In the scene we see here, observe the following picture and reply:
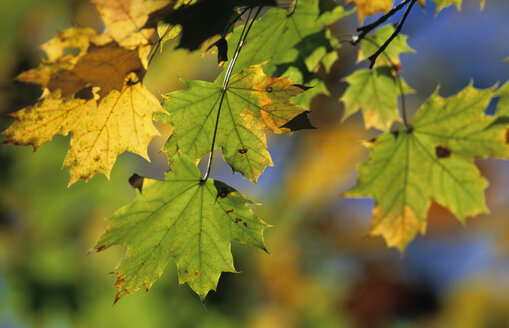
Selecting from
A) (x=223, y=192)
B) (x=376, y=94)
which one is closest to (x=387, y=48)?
(x=376, y=94)

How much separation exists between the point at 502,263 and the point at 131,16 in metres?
16.7

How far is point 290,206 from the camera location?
11125 millimetres

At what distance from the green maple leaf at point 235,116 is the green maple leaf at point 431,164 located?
53cm

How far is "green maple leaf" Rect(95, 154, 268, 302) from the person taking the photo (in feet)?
3.66

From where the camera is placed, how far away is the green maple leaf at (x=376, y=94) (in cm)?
158

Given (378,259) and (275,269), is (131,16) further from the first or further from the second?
(378,259)

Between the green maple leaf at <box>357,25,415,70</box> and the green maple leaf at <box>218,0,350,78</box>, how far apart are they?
0.26 metres

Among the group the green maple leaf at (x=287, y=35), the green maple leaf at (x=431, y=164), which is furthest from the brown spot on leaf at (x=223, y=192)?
the green maple leaf at (x=431, y=164)

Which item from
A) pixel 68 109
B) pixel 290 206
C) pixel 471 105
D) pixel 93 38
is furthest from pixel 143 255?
pixel 290 206

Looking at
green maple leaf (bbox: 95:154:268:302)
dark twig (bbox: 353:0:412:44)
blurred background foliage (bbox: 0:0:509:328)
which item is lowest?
blurred background foliage (bbox: 0:0:509:328)

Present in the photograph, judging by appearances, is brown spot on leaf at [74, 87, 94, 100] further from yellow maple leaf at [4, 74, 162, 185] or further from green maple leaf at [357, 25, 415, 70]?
green maple leaf at [357, 25, 415, 70]

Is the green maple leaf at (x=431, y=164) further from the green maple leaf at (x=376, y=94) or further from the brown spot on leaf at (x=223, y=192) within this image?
the brown spot on leaf at (x=223, y=192)

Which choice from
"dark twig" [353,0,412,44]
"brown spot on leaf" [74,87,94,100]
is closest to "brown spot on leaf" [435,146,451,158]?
"dark twig" [353,0,412,44]

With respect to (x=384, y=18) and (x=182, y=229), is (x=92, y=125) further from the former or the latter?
(x=384, y=18)
